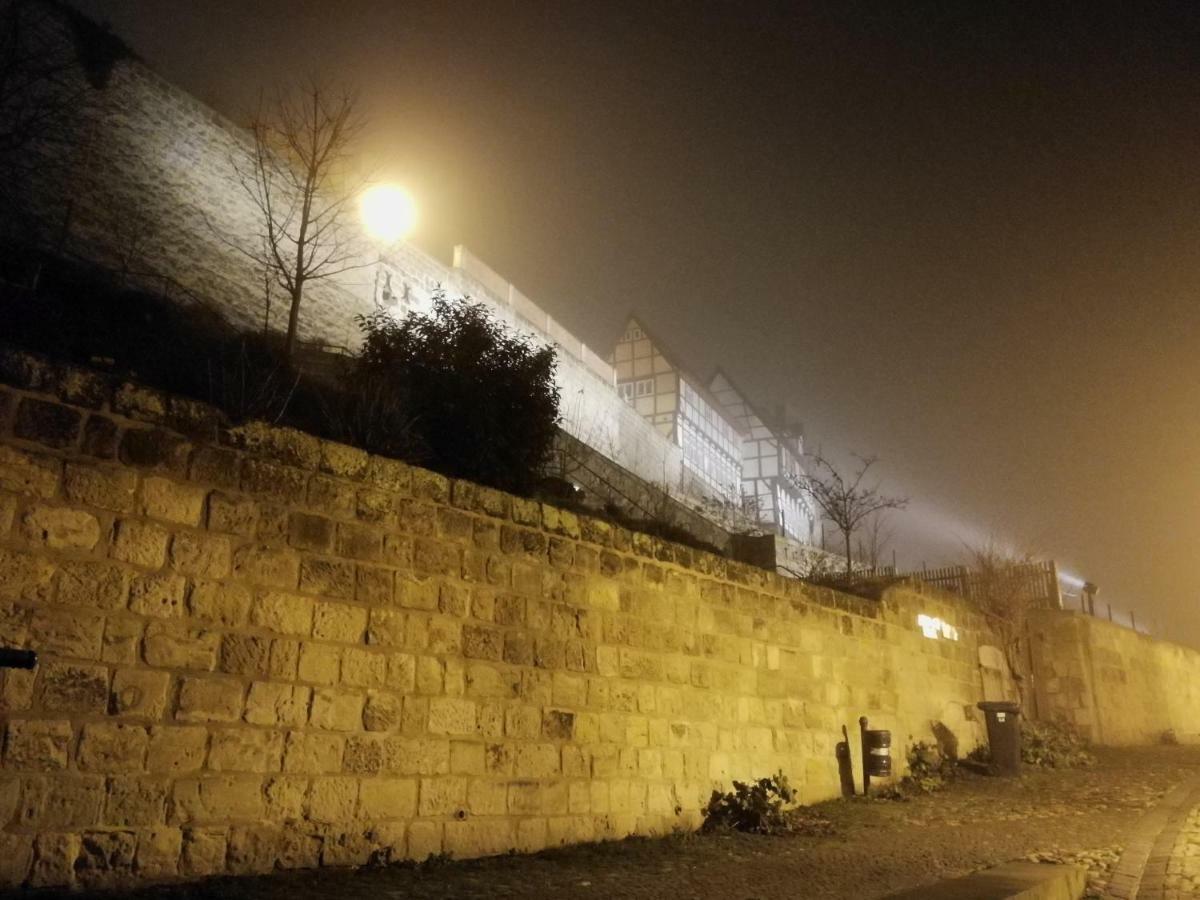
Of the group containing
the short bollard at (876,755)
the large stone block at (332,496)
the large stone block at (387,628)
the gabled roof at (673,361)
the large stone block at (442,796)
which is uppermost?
the gabled roof at (673,361)

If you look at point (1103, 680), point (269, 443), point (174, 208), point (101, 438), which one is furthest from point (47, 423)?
point (1103, 680)

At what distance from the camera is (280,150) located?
1697 centimetres

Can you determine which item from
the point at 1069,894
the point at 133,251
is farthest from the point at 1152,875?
the point at 133,251

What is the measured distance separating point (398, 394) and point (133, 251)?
31.1 ft

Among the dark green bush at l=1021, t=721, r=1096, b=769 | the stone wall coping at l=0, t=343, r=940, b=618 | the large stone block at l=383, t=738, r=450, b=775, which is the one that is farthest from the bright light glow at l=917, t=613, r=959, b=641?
the large stone block at l=383, t=738, r=450, b=775

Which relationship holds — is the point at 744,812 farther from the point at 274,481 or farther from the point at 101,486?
the point at 101,486

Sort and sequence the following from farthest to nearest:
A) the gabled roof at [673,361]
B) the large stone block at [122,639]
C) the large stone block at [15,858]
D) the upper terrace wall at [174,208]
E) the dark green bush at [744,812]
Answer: the gabled roof at [673,361]
the upper terrace wall at [174,208]
the dark green bush at [744,812]
the large stone block at [122,639]
the large stone block at [15,858]

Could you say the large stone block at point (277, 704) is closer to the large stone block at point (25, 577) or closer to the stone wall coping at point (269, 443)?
the large stone block at point (25, 577)

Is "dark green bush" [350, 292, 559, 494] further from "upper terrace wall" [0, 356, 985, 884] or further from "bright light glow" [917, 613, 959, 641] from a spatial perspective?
"bright light glow" [917, 613, 959, 641]

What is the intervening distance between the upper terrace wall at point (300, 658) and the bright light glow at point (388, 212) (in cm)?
1521

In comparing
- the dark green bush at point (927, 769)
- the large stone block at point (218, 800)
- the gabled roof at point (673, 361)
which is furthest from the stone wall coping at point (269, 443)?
the gabled roof at point (673, 361)

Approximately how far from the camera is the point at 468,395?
7.77m

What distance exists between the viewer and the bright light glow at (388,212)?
1988cm

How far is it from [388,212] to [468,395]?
14209 mm
